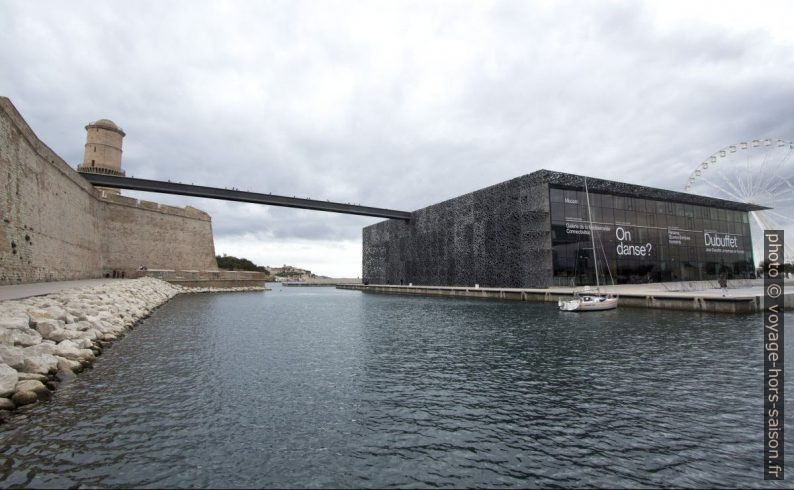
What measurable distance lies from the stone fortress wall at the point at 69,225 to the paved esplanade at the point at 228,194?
8.58ft

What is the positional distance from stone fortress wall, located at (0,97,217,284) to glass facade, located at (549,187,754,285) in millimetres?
43586

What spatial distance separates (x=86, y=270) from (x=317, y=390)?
138ft

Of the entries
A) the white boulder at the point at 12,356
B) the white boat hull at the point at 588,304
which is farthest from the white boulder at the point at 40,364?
the white boat hull at the point at 588,304

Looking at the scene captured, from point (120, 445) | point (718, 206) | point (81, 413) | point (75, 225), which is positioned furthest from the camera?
point (718, 206)

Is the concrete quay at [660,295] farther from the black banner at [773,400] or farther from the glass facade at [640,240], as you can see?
the black banner at [773,400]

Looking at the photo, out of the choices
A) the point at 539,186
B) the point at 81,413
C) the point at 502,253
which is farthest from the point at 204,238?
the point at 81,413

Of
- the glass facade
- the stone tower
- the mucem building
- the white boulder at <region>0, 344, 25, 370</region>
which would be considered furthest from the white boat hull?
the stone tower

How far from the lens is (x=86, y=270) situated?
40688mm

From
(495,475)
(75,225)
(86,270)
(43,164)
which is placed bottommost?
(495,475)

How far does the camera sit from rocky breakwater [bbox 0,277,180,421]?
29.7 ft

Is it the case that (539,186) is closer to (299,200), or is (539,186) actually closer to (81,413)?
(299,200)

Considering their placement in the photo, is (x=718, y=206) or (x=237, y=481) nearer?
(x=237, y=481)

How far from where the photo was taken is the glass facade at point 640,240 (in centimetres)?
4384

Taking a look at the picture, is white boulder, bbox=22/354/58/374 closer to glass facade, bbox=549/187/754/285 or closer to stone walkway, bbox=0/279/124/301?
stone walkway, bbox=0/279/124/301
